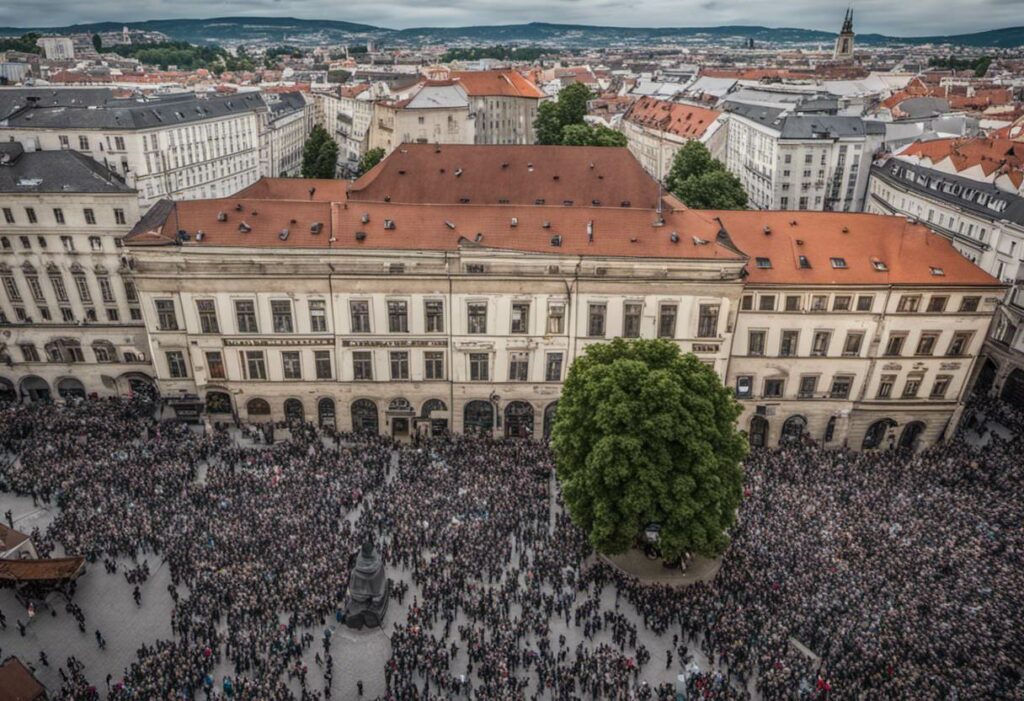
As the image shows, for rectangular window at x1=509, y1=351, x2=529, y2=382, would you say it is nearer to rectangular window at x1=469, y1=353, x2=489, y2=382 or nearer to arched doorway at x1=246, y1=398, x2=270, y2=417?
rectangular window at x1=469, y1=353, x2=489, y2=382

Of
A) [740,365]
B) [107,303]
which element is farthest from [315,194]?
[740,365]

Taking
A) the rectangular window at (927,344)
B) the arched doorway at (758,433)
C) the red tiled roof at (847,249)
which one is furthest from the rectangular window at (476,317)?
the rectangular window at (927,344)

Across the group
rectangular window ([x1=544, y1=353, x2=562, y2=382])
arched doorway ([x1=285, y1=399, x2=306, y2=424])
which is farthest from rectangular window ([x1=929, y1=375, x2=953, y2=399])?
arched doorway ([x1=285, y1=399, x2=306, y2=424])

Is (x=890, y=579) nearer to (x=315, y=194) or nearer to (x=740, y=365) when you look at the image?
(x=740, y=365)

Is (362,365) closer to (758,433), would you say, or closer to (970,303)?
(758,433)

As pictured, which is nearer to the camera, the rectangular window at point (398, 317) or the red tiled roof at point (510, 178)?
the rectangular window at point (398, 317)

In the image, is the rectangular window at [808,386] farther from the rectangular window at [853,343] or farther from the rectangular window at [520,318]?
the rectangular window at [520,318]

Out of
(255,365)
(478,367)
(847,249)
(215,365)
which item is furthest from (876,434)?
(215,365)
